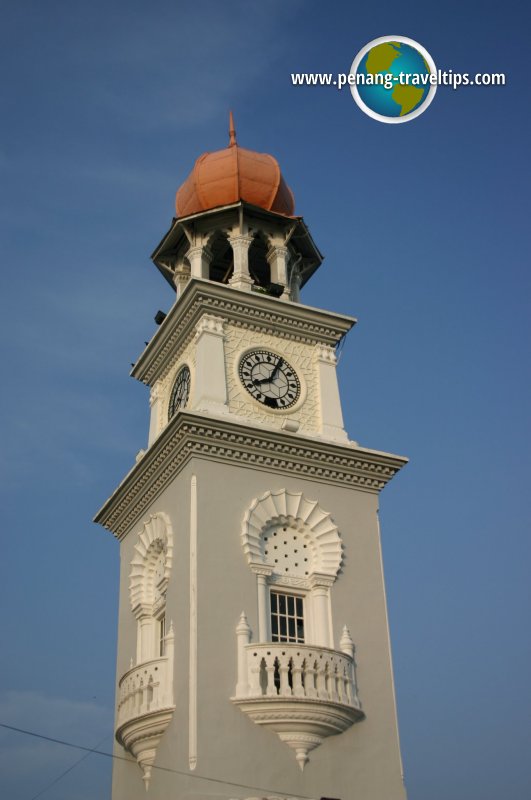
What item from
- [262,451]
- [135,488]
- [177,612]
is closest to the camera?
[177,612]

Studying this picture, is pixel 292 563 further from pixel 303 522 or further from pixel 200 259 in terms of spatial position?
pixel 200 259

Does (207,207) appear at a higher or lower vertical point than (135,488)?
higher

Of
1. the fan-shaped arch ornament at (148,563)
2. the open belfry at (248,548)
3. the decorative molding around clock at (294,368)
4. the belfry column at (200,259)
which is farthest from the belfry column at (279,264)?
the fan-shaped arch ornament at (148,563)

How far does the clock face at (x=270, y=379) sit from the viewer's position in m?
26.7

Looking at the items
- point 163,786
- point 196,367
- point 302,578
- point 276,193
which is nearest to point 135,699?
point 163,786

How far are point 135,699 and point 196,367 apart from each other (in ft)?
26.5

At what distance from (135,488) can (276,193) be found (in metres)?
9.34

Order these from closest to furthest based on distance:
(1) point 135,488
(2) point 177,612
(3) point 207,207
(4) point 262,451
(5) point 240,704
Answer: (5) point 240,704
(2) point 177,612
(4) point 262,451
(1) point 135,488
(3) point 207,207

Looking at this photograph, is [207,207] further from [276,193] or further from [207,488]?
[207,488]

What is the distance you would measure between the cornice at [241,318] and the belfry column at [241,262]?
767mm

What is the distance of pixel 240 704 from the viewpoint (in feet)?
71.0

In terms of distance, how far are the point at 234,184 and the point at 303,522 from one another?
10.3m

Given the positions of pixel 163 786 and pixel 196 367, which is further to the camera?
pixel 196 367

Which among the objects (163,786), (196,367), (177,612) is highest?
(196,367)
